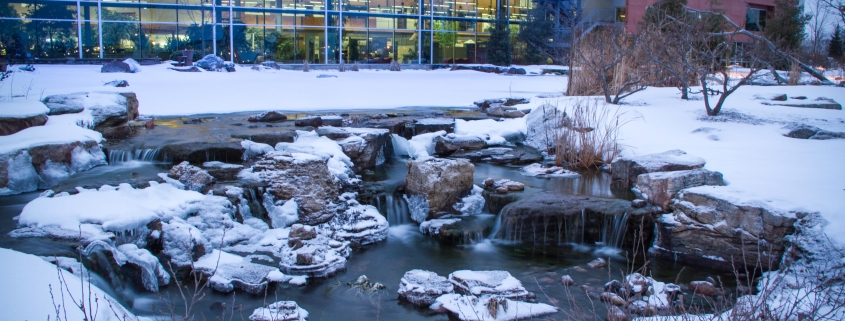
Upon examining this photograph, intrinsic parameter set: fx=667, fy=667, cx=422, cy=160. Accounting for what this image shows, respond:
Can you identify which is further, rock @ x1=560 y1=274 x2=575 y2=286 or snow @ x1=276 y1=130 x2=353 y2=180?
snow @ x1=276 y1=130 x2=353 y2=180

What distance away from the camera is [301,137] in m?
10.4

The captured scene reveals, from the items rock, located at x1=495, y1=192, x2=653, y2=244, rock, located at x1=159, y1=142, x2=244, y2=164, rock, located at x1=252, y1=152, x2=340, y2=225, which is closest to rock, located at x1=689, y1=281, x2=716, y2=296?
rock, located at x1=495, y1=192, x2=653, y2=244

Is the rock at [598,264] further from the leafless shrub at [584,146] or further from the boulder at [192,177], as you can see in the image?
the boulder at [192,177]

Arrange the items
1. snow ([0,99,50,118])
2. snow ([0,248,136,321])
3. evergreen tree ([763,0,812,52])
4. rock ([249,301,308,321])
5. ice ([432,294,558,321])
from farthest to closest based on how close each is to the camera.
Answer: evergreen tree ([763,0,812,52])
snow ([0,99,50,118])
ice ([432,294,558,321])
rock ([249,301,308,321])
snow ([0,248,136,321])

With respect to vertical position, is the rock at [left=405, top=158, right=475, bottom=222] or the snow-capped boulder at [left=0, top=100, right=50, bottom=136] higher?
the snow-capped boulder at [left=0, top=100, right=50, bottom=136]

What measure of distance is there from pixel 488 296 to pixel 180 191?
3.86m

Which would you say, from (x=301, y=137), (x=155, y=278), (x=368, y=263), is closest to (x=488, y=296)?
(x=368, y=263)

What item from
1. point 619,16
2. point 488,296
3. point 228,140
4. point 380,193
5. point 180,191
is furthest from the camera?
point 619,16

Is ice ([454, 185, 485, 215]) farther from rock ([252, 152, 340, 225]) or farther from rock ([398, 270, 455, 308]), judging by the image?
rock ([398, 270, 455, 308])

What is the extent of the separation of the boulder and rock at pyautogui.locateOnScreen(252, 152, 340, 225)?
666 millimetres

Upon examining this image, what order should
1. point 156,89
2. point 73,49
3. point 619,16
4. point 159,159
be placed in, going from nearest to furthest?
point 159,159, point 156,89, point 73,49, point 619,16

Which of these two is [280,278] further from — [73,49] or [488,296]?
[73,49]

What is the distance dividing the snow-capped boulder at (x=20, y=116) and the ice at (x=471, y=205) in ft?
20.5

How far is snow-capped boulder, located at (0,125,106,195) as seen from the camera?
799cm
